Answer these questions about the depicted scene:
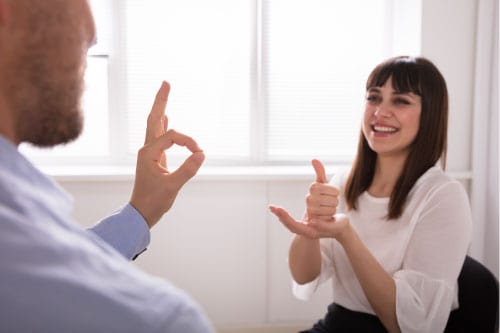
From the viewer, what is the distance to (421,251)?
1.16 meters

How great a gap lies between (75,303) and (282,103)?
2.16m

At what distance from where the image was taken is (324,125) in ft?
8.07

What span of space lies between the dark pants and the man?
0.93m

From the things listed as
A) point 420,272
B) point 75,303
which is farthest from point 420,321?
point 75,303

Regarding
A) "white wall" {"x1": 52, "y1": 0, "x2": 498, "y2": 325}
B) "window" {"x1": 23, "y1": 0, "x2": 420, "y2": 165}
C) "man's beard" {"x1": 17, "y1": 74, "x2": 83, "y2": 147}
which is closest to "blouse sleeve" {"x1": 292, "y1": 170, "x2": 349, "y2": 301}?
"white wall" {"x1": 52, "y1": 0, "x2": 498, "y2": 325}

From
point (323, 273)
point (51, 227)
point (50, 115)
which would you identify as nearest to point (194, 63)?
point (323, 273)

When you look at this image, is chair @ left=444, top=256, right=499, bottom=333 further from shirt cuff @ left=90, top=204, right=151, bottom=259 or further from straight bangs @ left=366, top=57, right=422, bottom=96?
shirt cuff @ left=90, top=204, right=151, bottom=259

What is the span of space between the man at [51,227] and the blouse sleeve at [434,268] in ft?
2.89

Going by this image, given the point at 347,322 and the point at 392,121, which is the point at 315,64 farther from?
the point at 347,322

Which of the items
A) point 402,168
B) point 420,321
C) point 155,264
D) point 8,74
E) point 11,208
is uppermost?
point 8,74

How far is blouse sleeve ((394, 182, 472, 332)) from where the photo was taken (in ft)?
3.67

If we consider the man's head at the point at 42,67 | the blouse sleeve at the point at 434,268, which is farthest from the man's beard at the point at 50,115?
the blouse sleeve at the point at 434,268

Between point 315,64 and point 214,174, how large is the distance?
844 mm

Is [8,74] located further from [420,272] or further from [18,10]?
[420,272]
